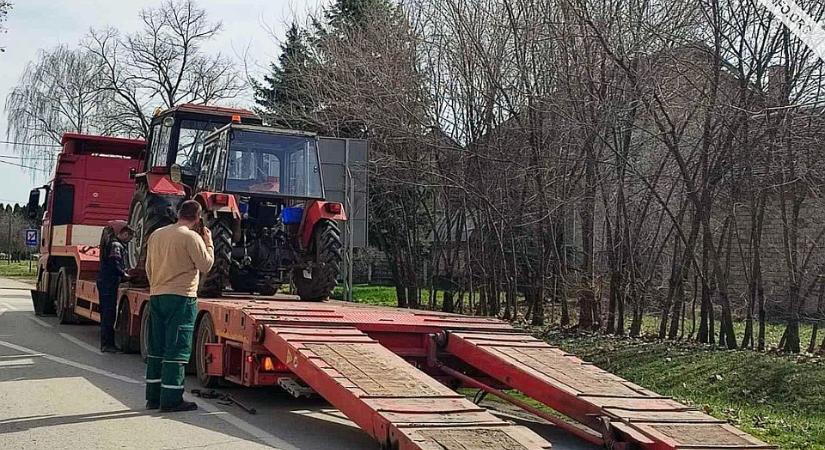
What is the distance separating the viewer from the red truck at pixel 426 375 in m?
6.84

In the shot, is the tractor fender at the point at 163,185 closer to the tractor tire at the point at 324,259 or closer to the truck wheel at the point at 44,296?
the tractor tire at the point at 324,259

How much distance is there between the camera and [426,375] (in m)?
8.13

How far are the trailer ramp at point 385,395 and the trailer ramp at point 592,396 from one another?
763 mm

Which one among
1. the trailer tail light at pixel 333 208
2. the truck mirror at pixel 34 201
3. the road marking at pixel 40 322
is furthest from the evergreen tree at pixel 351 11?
the trailer tail light at pixel 333 208

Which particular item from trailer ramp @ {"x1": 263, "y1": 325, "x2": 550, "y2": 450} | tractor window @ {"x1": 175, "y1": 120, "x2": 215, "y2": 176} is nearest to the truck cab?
tractor window @ {"x1": 175, "y1": 120, "x2": 215, "y2": 176}

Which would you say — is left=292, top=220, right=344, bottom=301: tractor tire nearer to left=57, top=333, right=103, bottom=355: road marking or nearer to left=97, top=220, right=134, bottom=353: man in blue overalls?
left=97, top=220, right=134, bottom=353: man in blue overalls

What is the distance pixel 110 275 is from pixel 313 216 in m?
3.24

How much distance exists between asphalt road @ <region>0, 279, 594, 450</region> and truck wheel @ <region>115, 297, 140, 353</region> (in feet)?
3.10

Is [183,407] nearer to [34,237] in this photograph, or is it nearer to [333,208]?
[333,208]

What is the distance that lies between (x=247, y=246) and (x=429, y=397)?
5816 mm

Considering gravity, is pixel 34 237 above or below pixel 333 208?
below

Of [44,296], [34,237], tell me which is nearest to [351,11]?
[34,237]

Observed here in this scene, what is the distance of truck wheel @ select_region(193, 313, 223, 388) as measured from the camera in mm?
9984

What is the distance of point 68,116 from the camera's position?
50500mm
